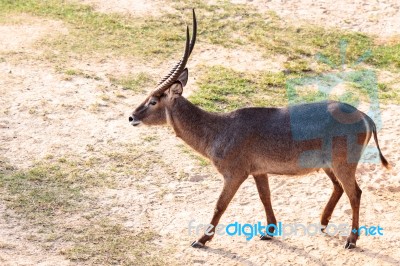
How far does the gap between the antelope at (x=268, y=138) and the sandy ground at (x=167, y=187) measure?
360mm

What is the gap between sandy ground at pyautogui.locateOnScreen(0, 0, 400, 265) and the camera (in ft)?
33.2

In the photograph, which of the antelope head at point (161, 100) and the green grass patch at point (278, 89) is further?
the green grass patch at point (278, 89)

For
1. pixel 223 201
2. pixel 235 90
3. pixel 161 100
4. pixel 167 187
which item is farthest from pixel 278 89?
pixel 223 201

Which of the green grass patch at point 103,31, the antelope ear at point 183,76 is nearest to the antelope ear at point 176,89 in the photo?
the antelope ear at point 183,76

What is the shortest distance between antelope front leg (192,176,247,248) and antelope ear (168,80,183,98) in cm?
131

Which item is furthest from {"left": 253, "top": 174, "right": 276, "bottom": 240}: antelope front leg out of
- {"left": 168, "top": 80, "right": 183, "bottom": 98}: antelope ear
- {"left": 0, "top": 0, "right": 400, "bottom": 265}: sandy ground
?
{"left": 168, "top": 80, "right": 183, "bottom": 98}: antelope ear

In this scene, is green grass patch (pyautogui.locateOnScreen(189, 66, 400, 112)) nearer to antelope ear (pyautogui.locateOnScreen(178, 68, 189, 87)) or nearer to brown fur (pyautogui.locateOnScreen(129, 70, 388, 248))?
antelope ear (pyautogui.locateOnScreen(178, 68, 189, 87))

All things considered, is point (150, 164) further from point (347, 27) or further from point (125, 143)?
point (347, 27)

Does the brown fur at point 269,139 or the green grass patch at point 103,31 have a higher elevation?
the brown fur at point 269,139

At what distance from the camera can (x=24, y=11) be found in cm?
1798

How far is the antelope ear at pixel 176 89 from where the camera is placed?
1044cm

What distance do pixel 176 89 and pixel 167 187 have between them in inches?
73.0

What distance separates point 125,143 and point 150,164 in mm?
789

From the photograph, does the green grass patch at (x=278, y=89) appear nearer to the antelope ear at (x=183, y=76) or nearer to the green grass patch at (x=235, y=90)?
the green grass patch at (x=235, y=90)
